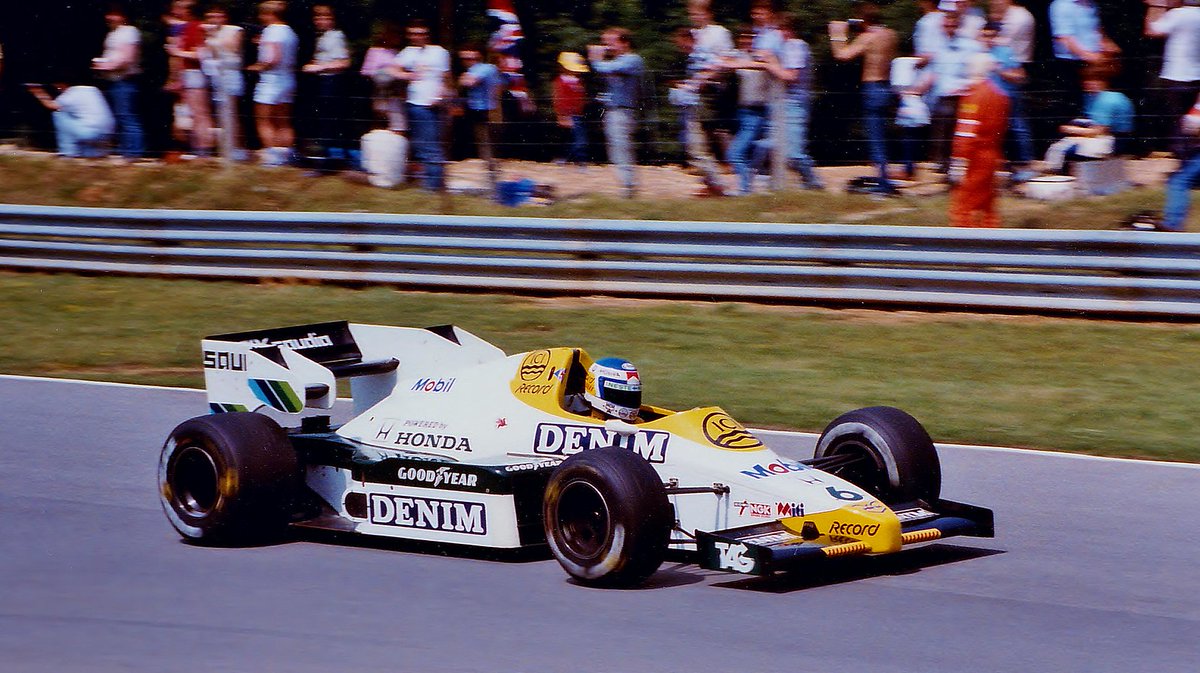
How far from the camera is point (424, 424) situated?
7.54 m

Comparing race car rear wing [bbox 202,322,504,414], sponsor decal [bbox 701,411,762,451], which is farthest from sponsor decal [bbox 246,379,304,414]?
sponsor decal [bbox 701,411,762,451]

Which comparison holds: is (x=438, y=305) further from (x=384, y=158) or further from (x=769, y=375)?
(x=769, y=375)

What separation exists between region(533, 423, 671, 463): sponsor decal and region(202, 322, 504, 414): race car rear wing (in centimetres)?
123

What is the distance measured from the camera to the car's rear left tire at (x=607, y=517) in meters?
6.27

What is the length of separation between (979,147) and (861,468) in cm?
625

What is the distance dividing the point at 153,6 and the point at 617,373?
14.4 m

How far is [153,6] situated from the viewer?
19.6 meters

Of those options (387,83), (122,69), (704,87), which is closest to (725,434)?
(704,87)

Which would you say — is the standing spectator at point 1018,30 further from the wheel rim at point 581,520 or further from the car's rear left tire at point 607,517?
the wheel rim at point 581,520

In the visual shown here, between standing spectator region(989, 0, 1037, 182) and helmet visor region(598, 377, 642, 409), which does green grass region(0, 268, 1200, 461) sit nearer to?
standing spectator region(989, 0, 1037, 182)

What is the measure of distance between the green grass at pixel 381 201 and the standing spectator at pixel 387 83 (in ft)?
2.43

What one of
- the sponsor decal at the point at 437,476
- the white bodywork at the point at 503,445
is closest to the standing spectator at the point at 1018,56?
the white bodywork at the point at 503,445

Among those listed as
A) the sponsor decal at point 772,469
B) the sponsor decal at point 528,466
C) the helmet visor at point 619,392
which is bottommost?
the sponsor decal at point 528,466

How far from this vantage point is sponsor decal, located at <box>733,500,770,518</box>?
6594 millimetres
